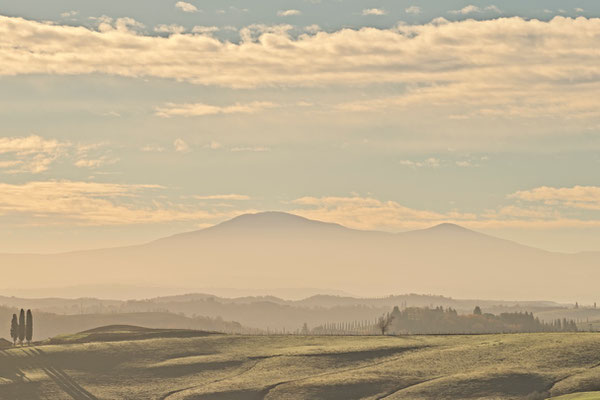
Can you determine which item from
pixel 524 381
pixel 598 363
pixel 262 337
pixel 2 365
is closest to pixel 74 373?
pixel 2 365

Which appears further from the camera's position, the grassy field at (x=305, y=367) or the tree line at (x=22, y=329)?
the tree line at (x=22, y=329)

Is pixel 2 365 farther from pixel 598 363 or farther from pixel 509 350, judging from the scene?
pixel 598 363

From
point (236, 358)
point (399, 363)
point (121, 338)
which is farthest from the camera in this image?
point (121, 338)

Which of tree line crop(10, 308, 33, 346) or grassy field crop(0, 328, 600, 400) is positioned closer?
grassy field crop(0, 328, 600, 400)

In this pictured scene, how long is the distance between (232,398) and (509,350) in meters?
47.1

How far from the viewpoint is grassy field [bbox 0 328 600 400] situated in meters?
122

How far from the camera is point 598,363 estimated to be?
424 feet

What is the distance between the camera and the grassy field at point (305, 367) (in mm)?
121938

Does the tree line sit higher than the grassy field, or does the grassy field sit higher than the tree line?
the tree line

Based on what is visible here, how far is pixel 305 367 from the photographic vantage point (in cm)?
13850

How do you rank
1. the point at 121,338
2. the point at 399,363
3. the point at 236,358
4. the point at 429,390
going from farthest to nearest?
the point at 121,338 → the point at 236,358 → the point at 399,363 → the point at 429,390

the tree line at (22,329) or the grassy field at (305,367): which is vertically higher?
the tree line at (22,329)

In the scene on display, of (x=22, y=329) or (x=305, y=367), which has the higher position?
(x=22, y=329)

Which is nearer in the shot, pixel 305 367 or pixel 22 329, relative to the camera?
pixel 305 367
